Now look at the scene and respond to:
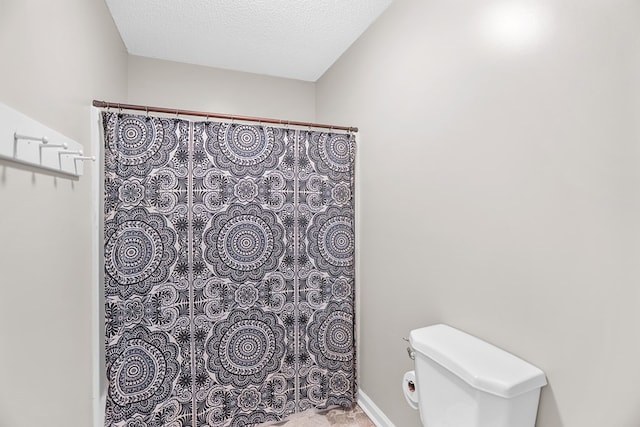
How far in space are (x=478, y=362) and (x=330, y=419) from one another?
124cm

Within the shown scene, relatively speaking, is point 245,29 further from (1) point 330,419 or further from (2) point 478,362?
(1) point 330,419

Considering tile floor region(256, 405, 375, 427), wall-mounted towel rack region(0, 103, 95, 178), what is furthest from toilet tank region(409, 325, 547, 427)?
wall-mounted towel rack region(0, 103, 95, 178)

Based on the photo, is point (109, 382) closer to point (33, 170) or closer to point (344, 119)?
point (33, 170)

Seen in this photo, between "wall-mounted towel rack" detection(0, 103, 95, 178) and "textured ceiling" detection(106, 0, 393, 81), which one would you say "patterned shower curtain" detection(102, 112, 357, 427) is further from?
"textured ceiling" detection(106, 0, 393, 81)

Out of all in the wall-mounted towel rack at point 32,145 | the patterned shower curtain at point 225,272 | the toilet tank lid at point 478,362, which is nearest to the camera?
the wall-mounted towel rack at point 32,145

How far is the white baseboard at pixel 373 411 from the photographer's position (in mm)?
1771

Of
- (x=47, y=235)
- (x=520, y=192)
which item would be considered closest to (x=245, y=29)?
(x=47, y=235)

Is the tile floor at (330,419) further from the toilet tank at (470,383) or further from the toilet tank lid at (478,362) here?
the toilet tank lid at (478,362)

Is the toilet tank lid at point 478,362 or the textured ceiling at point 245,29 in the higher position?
the textured ceiling at point 245,29

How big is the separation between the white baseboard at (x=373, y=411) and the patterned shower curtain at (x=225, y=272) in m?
0.07

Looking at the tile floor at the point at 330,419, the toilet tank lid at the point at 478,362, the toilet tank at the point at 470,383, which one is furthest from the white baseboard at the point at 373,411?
the toilet tank lid at the point at 478,362

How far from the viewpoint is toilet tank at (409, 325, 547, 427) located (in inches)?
36.3

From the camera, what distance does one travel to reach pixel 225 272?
5.51 feet

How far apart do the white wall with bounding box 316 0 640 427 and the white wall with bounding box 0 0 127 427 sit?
1.46 meters
